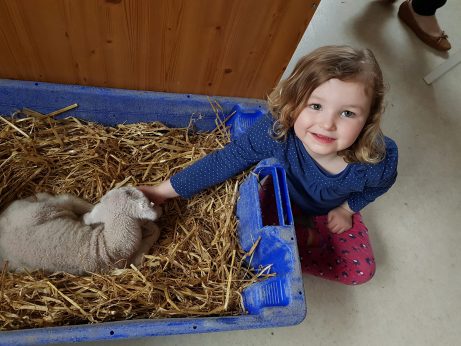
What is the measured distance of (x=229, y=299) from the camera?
942 mm

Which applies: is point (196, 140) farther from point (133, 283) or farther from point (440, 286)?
point (440, 286)

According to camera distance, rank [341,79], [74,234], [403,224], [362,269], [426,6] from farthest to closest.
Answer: [426,6] < [403,224] < [362,269] < [74,234] < [341,79]

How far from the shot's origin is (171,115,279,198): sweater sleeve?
1.02 m

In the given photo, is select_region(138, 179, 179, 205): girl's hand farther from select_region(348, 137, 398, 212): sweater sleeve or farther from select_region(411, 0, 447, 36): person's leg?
select_region(411, 0, 447, 36): person's leg

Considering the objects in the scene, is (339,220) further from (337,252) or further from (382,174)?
(382,174)

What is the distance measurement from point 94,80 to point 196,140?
34 centimetres

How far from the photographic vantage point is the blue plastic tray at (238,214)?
764mm

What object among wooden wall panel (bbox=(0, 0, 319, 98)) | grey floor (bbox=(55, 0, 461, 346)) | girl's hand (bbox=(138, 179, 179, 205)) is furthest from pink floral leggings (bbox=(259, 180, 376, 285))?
wooden wall panel (bbox=(0, 0, 319, 98))

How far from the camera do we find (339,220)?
116 cm

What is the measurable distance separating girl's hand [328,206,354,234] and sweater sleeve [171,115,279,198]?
0.30 metres

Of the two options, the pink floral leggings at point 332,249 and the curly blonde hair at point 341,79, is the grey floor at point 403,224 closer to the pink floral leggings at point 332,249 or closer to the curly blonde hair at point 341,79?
the pink floral leggings at point 332,249

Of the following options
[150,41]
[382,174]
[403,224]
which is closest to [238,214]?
[382,174]

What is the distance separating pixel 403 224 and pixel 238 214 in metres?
0.66

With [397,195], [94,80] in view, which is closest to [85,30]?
[94,80]
